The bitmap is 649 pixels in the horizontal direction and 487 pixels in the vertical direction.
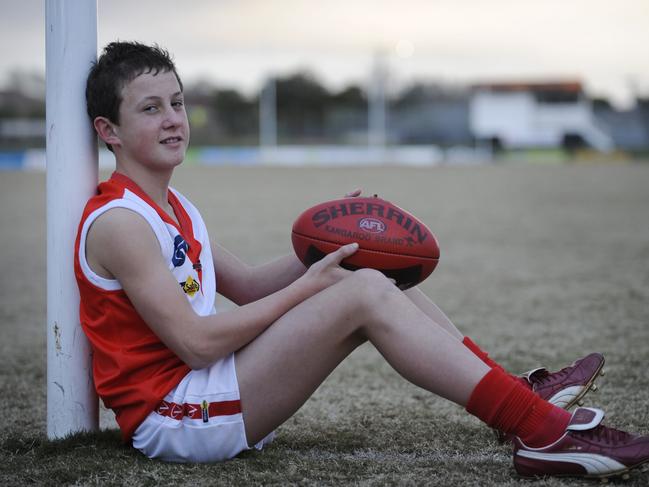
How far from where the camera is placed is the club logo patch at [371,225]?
2.56 m

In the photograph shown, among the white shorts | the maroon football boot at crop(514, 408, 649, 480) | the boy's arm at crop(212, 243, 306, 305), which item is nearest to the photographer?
the maroon football boot at crop(514, 408, 649, 480)

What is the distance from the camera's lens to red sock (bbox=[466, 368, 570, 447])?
218 centimetres

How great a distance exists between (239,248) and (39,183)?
13556 mm

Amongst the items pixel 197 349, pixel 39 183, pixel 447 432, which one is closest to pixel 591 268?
pixel 447 432

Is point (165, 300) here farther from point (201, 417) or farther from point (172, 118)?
point (172, 118)

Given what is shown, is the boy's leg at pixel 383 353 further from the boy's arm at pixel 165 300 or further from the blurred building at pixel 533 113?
the blurred building at pixel 533 113

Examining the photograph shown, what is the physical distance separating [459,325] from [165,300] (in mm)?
3054

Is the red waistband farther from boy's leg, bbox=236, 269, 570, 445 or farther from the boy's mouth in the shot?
the boy's mouth

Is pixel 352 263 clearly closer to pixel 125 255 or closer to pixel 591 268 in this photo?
pixel 125 255

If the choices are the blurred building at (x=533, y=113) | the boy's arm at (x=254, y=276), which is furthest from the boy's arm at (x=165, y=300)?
the blurred building at (x=533, y=113)

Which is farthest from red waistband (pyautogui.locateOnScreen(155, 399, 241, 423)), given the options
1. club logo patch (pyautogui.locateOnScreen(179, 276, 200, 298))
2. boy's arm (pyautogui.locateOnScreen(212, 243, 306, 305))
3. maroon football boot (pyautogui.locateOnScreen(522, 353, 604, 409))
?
maroon football boot (pyautogui.locateOnScreen(522, 353, 604, 409))

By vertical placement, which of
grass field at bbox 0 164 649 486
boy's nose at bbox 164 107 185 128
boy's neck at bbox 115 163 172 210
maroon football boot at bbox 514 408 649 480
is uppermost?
boy's nose at bbox 164 107 185 128

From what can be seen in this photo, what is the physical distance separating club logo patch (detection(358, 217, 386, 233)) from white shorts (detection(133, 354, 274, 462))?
58 centimetres

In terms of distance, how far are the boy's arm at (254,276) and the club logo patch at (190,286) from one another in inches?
16.6
